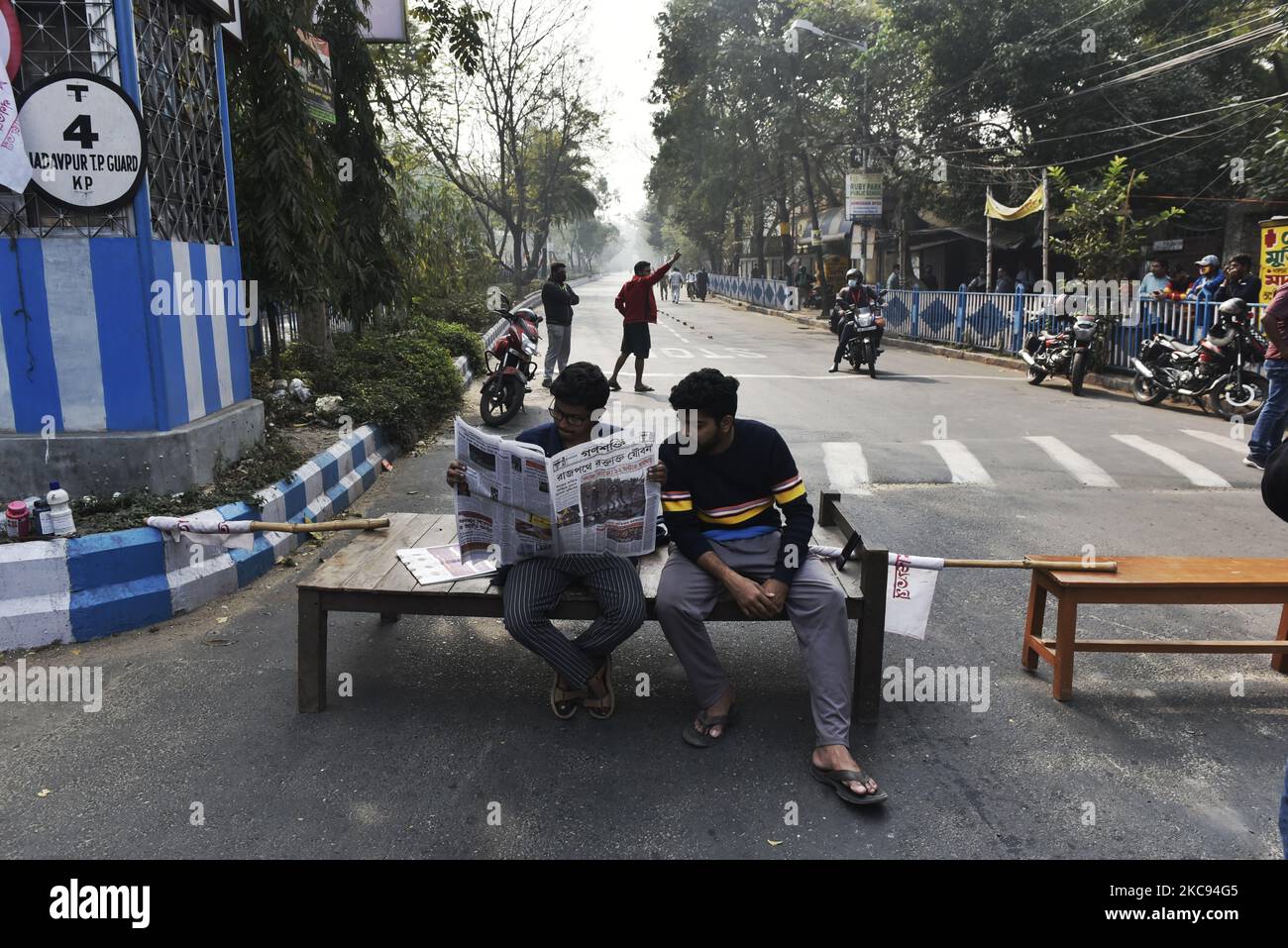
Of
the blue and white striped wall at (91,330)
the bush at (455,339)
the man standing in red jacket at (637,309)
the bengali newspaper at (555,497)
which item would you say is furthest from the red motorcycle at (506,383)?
the bengali newspaper at (555,497)

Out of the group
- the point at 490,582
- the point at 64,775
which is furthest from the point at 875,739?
the point at 64,775

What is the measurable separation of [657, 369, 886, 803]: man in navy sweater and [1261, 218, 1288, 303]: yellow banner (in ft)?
38.1

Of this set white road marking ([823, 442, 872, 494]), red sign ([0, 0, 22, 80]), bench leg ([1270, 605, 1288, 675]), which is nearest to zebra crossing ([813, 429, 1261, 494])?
white road marking ([823, 442, 872, 494])

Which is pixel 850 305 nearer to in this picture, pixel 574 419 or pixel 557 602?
pixel 574 419

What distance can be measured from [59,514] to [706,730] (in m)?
3.40

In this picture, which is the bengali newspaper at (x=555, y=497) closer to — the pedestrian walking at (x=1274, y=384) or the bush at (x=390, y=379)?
the bush at (x=390, y=379)

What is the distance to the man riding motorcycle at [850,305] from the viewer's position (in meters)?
15.5

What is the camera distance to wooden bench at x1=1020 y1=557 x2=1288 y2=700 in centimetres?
382

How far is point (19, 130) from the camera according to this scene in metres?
4.95

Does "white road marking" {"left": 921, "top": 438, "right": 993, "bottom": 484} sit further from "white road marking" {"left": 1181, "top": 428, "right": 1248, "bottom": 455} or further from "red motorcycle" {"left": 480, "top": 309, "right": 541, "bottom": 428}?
"red motorcycle" {"left": 480, "top": 309, "right": 541, "bottom": 428}

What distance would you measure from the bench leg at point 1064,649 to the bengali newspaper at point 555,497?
1745 mm
